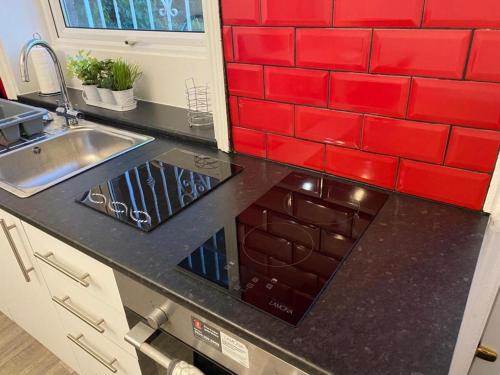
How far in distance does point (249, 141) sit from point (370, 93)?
0.44 metres

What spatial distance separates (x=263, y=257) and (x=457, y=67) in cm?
58

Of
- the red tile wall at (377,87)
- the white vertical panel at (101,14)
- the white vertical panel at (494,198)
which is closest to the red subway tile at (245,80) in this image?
the red tile wall at (377,87)

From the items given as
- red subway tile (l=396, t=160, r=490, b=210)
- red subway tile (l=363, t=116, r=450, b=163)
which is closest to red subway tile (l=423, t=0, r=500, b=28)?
red subway tile (l=363, t=116, r=450, b=163)

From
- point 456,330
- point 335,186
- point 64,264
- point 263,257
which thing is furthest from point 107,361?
point 456,330

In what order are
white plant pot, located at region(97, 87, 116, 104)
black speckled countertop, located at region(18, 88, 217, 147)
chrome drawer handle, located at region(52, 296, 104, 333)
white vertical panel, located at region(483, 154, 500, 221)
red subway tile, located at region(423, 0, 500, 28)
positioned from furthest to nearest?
white plant pot, located at region(97, 87, 116, 104) → black speckled countertop, located at region(18, 88, 217, 147) → chrome drawer handle, located at region(52, 296, 104, 333) → white vertical panel, located at region(483, 154, 500, 221) → red subway tile, located at region(423, 0, 500, 28)

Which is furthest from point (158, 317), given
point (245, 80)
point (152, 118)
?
point (152, 118)

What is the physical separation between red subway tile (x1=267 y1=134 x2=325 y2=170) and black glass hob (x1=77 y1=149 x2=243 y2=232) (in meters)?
0.13

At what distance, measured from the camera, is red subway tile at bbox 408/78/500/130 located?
809 mm

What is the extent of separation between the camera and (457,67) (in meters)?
0.82

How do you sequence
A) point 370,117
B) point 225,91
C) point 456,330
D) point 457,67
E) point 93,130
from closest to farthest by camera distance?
point 456,330 → point 457,67 → point 370,117 → point 225,91 → point 93,130

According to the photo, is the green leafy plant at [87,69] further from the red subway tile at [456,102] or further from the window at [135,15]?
the red subway tile at [456,102]

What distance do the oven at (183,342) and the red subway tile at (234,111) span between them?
0.61 meters

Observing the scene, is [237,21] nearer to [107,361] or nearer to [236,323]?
[236,323]

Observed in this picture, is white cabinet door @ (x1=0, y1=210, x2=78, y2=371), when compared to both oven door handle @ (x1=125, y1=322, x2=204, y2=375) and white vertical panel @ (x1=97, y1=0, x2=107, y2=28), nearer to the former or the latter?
oven door handle @ (x1=125, y1=322, x2=204, y2=375)
